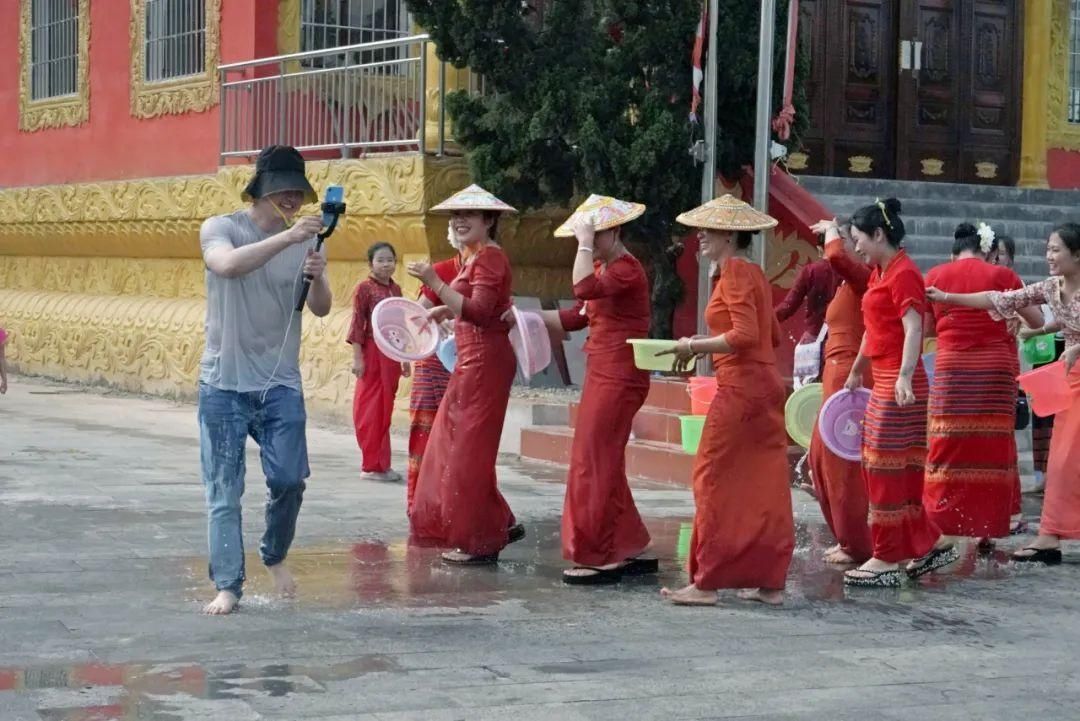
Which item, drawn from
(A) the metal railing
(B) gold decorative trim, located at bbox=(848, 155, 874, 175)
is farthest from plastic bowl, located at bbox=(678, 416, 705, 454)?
(B) gold decorative trim, located at bbox=(848, 155, 874, 175)

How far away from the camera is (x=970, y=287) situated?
934 cm

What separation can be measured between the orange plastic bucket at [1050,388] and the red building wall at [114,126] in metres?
9.65

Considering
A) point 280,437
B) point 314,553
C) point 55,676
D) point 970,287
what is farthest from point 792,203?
point 55,676

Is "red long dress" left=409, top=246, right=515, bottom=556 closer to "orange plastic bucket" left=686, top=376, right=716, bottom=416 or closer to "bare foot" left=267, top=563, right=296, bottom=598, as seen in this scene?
"orange plastic bucket" left=686, top=376, right=716, bottom=416

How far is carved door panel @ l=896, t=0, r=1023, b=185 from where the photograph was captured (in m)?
16.9

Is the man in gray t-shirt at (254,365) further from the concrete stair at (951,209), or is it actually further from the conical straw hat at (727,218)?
the concrete stair at (951,209)

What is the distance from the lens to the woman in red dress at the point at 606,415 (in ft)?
27.4

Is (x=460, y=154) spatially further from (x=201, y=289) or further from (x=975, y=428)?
(x=975, y=428)

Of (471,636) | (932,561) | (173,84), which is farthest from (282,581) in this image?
(173,84)

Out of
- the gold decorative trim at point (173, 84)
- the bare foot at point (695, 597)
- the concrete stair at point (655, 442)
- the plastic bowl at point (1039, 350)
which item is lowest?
the bare foot at point (695, 597)

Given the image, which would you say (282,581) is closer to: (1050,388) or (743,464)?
(743,464)

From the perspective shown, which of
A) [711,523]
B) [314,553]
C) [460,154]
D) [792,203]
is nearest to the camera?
[711,523]

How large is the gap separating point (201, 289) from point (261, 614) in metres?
11.5

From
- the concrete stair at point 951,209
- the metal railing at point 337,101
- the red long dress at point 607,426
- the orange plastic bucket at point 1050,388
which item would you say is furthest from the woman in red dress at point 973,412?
the metal railing at point 337,101
